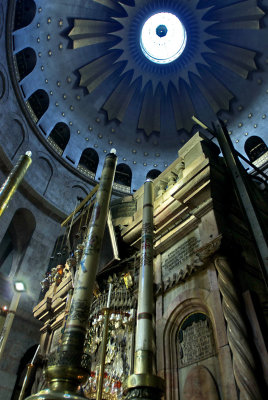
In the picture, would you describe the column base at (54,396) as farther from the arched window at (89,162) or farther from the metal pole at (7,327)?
the arched window at (89,162)

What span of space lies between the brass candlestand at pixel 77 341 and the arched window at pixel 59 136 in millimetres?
17053

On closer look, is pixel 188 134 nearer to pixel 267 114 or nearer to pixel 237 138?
pixel 237 138

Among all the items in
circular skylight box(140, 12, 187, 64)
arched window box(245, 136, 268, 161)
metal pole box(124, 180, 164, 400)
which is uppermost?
circular skylight box(140, 12, 187, 64)

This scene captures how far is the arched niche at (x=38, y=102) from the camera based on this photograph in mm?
19266

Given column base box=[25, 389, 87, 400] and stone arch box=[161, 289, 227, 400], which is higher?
stone arch box=[161, 289, 227, 400]

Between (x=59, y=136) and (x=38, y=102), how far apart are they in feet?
8.70

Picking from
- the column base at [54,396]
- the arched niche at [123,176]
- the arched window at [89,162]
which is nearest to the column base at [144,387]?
the column base at [54,396]

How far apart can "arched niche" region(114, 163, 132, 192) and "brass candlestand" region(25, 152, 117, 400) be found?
18155 mm

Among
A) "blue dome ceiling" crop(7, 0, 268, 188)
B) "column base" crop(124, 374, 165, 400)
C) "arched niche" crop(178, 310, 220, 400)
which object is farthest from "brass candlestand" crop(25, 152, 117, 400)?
"blue dome ceiling" crop(7, 0, 268, 188)

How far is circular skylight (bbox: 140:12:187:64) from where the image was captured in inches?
915

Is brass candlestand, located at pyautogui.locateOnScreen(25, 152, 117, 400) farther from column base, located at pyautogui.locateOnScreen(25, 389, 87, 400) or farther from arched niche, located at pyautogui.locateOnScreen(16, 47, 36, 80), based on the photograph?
arched niche, located at pyautogui.locateOnScreen(16, 47, 36, 80)

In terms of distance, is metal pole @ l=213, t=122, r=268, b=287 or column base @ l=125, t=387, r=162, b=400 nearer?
Answer: column base @ l=125, t=387, r=162, b=400

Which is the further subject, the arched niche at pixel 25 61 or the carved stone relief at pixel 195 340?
the arched niche at pixel 25 61

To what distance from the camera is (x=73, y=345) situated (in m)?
2.96
